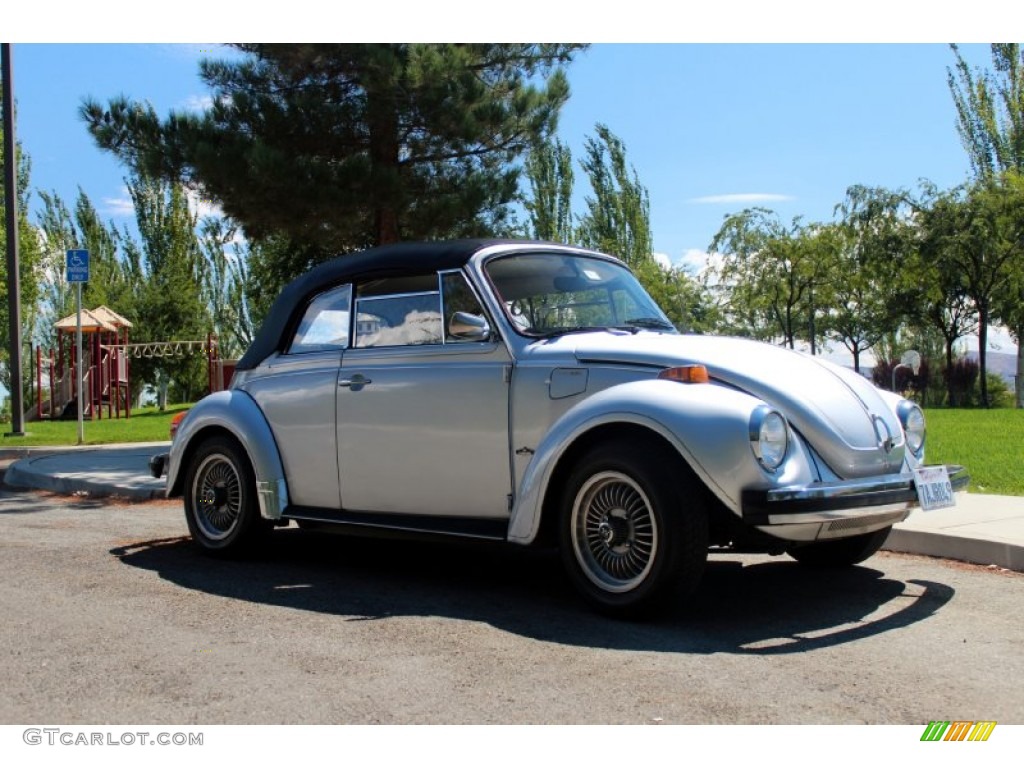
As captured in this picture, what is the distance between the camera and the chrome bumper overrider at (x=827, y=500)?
15.8 ft

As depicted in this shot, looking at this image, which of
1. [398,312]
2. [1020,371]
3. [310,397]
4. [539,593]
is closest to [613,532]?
[539,593]

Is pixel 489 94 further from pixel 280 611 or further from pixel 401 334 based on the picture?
pixel 280 611

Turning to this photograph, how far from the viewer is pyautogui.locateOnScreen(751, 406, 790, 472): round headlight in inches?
192

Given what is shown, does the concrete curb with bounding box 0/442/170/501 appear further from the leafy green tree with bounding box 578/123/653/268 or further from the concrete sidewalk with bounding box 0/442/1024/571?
the leafy green tree with bounding box 578/123/653/268

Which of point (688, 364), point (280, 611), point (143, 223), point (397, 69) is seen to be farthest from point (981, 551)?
point (143, 223)

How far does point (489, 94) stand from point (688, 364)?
36.3ft

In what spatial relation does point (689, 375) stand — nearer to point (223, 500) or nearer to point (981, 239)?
point (223, 500)

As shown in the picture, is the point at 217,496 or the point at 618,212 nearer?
the point at 217,496

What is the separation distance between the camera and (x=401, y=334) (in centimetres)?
650

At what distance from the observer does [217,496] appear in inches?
287

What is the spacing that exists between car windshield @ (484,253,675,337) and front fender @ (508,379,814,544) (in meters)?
0.85

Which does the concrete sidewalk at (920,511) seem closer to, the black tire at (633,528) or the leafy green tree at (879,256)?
the black tire at (633,528)

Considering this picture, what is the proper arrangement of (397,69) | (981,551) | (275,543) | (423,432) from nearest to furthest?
(423,432) → (981,551) → (275,543) → (397,69)

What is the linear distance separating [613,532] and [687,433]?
0.63m
